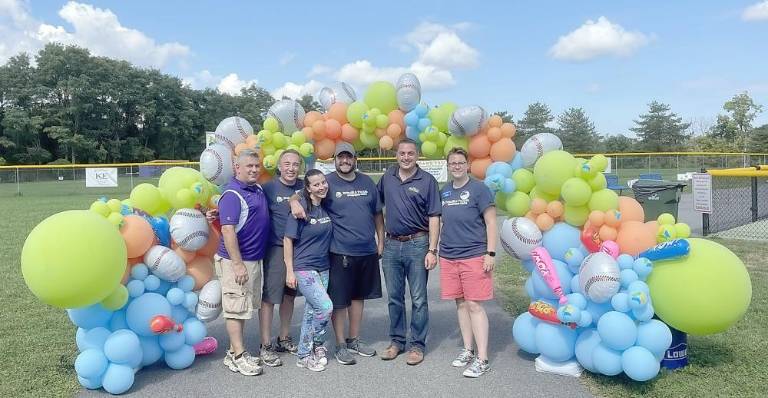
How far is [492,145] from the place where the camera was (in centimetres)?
517

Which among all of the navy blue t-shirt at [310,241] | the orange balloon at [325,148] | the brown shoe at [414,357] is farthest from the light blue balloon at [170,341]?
the orange balloon at [325,148]

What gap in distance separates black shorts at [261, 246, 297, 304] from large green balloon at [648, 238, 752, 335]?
287 cm

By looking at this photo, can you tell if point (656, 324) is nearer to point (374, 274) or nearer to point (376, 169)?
point (374, 274)

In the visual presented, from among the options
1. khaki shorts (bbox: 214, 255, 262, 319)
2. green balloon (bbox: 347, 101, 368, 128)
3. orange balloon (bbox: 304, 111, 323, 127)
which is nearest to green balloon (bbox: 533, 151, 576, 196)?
green balloon (bbox: 347, 101, 368, 128)

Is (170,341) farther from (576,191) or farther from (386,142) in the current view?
(576,191)

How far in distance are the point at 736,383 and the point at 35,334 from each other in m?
6.07

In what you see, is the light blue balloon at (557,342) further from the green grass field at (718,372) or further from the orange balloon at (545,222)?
the orange balloon at (545,222)

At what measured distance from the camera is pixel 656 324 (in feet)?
13.5

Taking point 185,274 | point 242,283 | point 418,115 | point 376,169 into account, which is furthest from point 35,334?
point 376,169

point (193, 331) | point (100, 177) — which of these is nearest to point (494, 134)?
point (193, 331)

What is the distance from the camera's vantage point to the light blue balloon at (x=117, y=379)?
4.20 m

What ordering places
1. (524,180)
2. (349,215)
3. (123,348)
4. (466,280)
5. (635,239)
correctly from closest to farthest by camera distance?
1. (123,348)
2. (635,239)
3. (466,280)
4. (349,215)
5. (524,180)

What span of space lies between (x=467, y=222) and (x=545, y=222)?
685mm

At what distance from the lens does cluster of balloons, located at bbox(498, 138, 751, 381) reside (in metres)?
4.07
